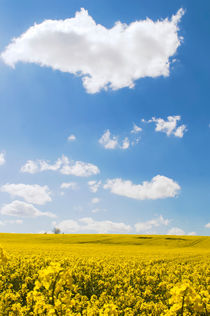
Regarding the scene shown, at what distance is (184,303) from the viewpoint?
399cm

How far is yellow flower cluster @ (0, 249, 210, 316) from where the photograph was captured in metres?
4.04

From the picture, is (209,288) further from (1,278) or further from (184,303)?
(1,278)

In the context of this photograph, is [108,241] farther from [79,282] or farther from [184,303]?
[184,303]

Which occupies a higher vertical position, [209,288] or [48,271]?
[48,271]

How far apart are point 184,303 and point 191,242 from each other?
165ft

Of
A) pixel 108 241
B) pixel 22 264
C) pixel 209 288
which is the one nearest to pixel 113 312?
pixel 209 288

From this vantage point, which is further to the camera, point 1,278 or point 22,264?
point 22,264

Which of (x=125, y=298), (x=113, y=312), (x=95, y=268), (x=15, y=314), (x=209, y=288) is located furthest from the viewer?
(x=95, y=268)

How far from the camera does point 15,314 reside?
6531mm

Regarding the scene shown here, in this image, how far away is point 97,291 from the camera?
10.6 metres

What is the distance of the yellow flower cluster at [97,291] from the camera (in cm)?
404

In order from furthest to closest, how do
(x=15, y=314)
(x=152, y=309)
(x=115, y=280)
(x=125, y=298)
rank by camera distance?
(x=115, y=280) < (x=125, y=298) < (x=152, y=309) < (x=15, y=314)

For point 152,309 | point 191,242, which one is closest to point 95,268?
point 152,309

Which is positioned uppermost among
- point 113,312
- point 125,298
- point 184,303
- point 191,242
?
point 184,303
